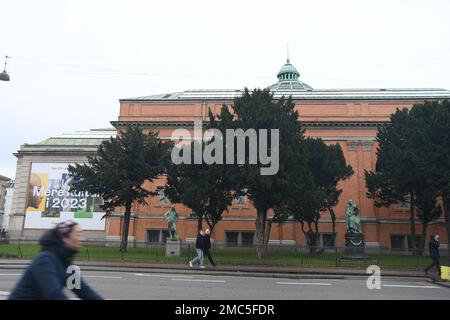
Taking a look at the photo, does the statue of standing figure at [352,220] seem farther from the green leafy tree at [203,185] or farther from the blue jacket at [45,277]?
the blue jacket at [45,277]

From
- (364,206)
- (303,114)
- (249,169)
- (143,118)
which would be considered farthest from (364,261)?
(143,118)

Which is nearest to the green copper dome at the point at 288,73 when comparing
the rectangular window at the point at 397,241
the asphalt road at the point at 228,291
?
the rectangular window at the point at 397,241

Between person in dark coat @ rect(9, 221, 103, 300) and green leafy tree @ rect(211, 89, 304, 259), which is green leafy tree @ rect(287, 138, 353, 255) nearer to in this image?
green leafy tree @ rect(211, 89, 304, 259)

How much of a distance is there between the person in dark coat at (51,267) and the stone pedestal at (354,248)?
2359 cm

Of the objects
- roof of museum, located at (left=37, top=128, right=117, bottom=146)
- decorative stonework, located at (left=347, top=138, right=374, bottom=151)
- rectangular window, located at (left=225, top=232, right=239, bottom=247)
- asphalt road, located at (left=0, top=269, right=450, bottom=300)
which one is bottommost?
asphalt road, located at (left=0, top=269, right=450, bottom=300)

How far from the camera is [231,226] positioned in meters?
43.5

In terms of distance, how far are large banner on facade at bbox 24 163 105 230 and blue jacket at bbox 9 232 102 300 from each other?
146 feet

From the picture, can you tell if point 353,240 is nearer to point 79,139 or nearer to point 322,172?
point 322,172

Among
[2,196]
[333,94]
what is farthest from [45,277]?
[2,196]

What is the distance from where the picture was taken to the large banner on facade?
4700cm

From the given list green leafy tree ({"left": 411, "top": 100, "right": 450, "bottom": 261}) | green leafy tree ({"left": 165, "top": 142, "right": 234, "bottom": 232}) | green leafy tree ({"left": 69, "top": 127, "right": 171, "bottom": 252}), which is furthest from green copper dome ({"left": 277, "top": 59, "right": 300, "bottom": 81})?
green leafy tree ({"left": 411, "top": 100, "right": 450, "bottom": 261})

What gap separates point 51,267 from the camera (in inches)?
157

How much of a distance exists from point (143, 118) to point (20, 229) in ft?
65.2
